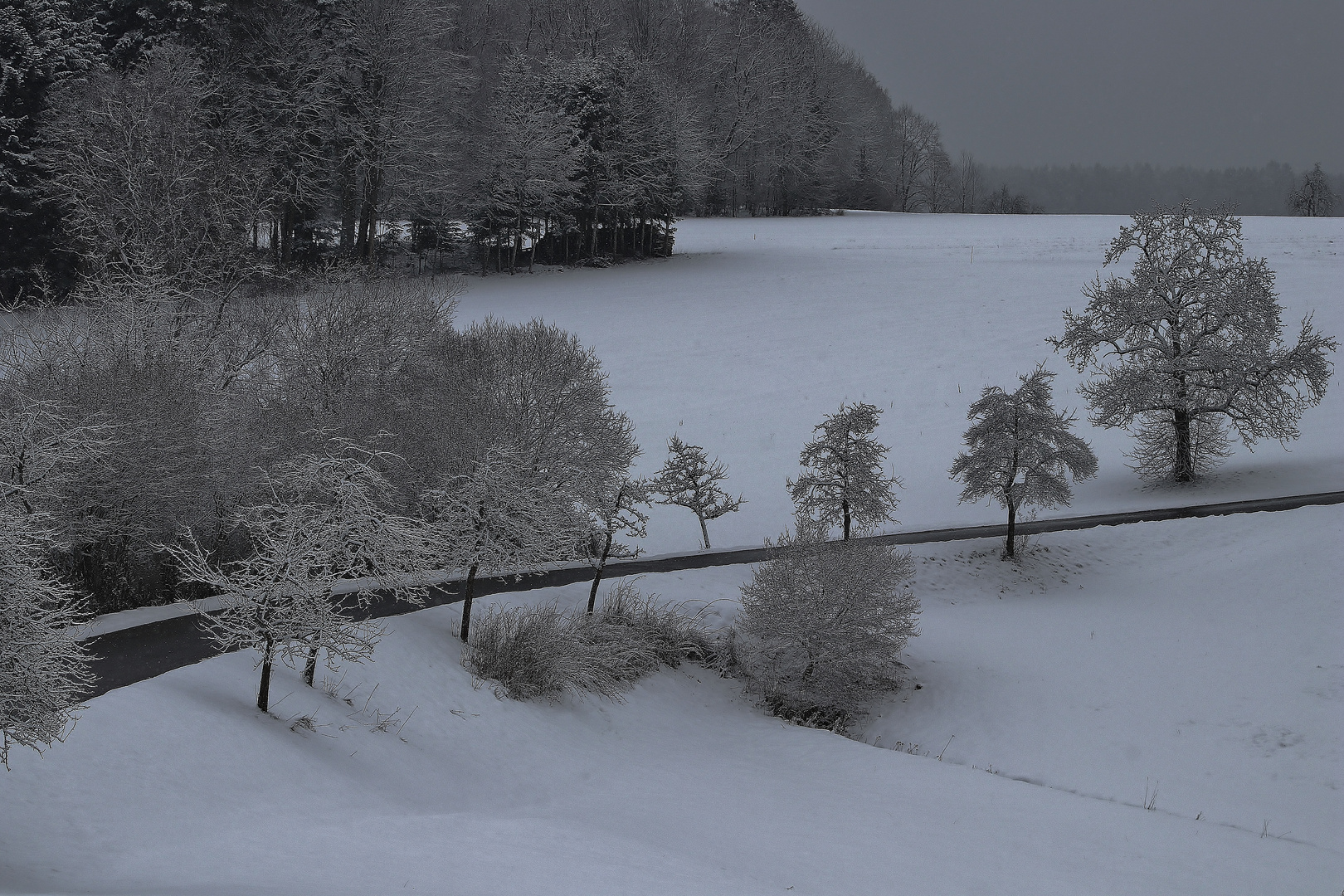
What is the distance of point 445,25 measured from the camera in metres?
55.9

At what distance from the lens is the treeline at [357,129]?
33312mm

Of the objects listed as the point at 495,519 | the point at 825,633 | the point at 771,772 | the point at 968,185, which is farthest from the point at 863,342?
the point at 968,185

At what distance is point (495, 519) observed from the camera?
19594 mm

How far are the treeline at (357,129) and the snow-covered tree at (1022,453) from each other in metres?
24.2

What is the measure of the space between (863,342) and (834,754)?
95.6 feet

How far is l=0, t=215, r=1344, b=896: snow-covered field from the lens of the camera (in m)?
11.0

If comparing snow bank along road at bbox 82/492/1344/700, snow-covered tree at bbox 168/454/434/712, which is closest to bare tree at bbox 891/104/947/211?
snow bank along road at bbox 82/492/1344/700

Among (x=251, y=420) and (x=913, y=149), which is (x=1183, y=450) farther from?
(x=913, y=149)

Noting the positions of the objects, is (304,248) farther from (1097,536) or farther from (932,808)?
(932,808)

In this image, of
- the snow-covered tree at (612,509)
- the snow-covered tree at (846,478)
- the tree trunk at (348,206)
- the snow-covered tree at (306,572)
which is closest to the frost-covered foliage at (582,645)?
the snow-covered tree at (612,509)

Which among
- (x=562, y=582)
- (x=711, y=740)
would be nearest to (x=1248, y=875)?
(x=711, y=740)

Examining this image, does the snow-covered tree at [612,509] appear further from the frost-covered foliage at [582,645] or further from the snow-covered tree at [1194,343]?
the snow-covered tree at [1194,343]

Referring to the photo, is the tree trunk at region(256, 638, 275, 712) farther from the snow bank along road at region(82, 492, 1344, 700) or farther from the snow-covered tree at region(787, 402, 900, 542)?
the snow-covered tree at region(787, 402, 900, 542)

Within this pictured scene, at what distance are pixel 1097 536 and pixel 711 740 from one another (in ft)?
53.5
